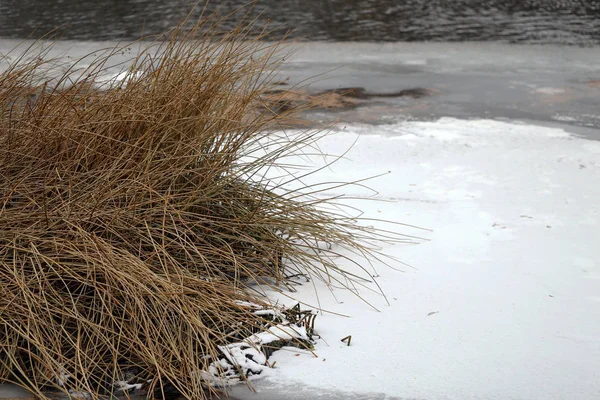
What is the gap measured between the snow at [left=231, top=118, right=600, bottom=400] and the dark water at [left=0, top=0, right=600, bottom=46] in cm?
348

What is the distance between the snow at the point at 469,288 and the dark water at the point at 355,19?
137 inches

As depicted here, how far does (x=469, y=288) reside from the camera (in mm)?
2928

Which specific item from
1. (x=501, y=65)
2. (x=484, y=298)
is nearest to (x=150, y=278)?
(x=484, y=298)

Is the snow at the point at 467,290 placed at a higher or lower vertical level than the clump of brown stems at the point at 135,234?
lower

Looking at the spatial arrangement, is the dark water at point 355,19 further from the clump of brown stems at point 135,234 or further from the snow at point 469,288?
the clump of brown stems at point 135,234

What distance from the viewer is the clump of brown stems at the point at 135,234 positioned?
7.59ft

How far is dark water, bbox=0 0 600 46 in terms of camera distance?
7816 mm

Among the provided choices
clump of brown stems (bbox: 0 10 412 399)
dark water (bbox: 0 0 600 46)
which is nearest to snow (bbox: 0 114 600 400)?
clump of brown stems (bbox: 0 10 412 399)

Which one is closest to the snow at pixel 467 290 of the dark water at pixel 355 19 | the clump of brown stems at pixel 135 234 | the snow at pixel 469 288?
the snow at pixel 469 288

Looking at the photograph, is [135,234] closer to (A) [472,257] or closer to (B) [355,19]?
(A) [472,257]

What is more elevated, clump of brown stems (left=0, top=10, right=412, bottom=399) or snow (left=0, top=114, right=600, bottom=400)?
clump of brown stems (left=0, top=10, right=412, bottom=399)

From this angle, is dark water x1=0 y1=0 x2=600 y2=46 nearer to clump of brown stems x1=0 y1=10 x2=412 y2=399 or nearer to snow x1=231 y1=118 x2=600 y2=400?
snow x1=231 y1=118 x2=600 y2=400

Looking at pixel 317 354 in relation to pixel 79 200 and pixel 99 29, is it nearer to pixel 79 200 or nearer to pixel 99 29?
pixel 79 200

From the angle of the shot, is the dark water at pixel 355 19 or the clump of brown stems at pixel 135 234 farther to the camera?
the dark water at pixel 355 19
